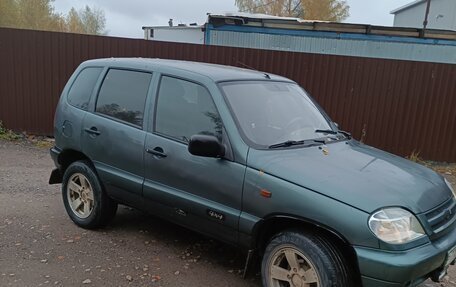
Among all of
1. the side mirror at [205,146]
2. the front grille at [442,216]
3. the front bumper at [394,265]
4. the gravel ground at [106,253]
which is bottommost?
the gravel ground at [106,253]

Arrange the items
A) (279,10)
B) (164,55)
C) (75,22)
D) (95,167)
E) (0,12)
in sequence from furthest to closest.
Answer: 1. (75,22)
2. (279,10)
3. (0,12)
4. (164,55)
5. (95,167)

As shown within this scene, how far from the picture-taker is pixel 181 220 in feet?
12.0

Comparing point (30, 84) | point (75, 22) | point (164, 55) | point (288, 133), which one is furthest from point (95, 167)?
point (75, 22)

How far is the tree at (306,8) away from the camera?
97.8ft

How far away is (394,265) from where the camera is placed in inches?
100.0

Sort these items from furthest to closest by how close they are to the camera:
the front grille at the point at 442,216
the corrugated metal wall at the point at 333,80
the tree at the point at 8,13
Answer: the tree at the point at 8,13, the corrugated metal wall at the point at 333,80, the front grille at the point at 442,216

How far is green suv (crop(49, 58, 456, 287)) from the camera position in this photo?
2699mm

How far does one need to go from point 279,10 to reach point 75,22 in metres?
27.4

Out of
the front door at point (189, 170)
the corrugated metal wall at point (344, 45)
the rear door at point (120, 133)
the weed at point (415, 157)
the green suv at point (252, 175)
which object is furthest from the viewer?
the corrugated metal wall at point (344, 45)

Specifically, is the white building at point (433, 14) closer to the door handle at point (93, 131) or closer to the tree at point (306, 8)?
the tree at point (306, 8)

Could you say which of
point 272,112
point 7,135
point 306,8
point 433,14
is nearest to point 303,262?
point 272,112

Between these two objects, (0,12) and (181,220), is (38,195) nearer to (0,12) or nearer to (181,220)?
(181,220)

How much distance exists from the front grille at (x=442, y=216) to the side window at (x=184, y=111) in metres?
1.64

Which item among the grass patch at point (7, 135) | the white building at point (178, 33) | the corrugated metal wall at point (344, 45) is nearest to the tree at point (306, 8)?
the white building at point (178, 33)
